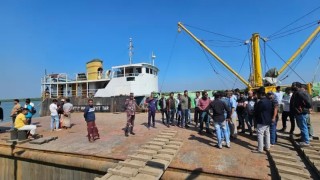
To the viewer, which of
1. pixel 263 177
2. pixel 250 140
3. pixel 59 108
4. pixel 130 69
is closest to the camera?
pixel 263 177

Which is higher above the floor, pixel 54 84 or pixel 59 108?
pixel 54 84

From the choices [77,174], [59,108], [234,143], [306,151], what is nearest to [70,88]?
[59,108]

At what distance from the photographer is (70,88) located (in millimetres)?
28984

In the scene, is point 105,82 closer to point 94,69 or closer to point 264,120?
point 94,69

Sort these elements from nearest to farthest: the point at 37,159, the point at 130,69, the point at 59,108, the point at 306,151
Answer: the point at 306,151 < the point at 37,159 < the point at 59,108 < the point at 130,69

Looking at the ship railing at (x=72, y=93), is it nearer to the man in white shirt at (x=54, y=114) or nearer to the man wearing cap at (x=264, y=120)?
the man in white shirt at (x=54, y=114)

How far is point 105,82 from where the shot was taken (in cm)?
2700

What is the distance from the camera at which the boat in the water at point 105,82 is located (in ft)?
79.0

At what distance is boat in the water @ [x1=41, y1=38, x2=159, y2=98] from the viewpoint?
24.1 metres

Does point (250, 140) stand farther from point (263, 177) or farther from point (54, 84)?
point (54, 84)

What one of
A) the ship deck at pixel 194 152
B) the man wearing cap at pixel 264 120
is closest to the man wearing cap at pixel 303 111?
the man wearing cap at pixel 264 120

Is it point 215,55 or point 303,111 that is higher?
point 215,55

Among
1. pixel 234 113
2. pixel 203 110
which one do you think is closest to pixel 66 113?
pixel 203 110

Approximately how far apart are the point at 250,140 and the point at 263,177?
11.0 ft
